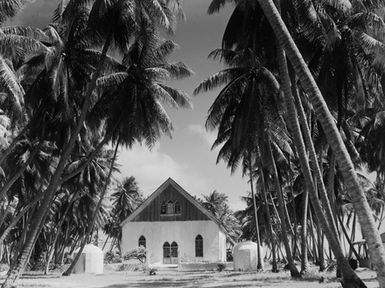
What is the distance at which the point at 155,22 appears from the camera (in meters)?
22.6

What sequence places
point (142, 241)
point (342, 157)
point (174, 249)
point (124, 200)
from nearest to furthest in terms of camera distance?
1. point (342, 157)
2. point (174, 249)
3. point (142, 241)
4. point (124, 200)

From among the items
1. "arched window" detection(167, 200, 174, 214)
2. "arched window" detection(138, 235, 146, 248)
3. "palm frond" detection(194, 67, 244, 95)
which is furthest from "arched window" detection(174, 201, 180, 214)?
"palm frond" detection(194, 67, 244, 95)

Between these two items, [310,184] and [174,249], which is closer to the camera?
[310,184]

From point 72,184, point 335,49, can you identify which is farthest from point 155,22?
point 72,184

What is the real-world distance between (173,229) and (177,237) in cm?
84

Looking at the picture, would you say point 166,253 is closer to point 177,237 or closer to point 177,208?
point 177,237

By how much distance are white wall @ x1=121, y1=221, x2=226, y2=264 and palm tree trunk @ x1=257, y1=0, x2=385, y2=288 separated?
114 ft

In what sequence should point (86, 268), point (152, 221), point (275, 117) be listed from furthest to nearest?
point (152, 221) < point (86, 268) < point (275, 117)

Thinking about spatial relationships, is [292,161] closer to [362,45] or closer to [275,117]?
[275,117]

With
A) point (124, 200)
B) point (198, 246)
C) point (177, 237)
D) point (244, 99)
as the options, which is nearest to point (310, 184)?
point (244, 99)

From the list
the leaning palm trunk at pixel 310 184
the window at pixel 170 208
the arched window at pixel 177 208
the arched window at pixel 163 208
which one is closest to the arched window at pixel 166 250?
the window at pixel 170 208

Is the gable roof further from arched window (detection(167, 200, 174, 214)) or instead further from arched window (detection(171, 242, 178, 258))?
arched window (detection(171, 242, 178, 258))

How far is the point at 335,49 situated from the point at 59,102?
1401cm

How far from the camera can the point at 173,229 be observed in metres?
46.4
